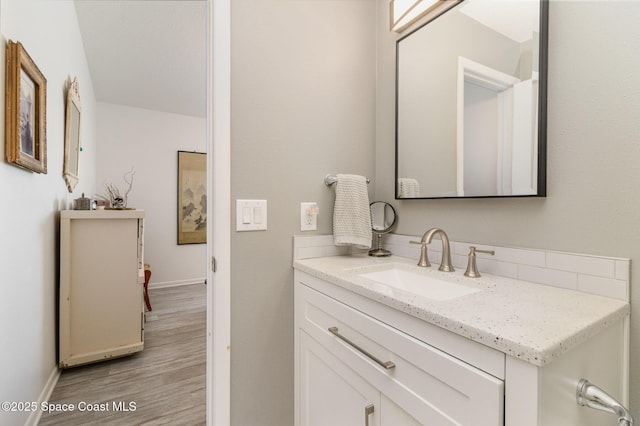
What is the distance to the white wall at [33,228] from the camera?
122 centimetres

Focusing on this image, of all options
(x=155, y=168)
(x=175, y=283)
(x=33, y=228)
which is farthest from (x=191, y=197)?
(x=33, y=228)

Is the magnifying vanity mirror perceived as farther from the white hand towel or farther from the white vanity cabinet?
the white vanity cabinet

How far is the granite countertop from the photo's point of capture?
0.49 meters

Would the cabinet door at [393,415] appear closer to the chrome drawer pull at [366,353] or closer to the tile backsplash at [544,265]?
the chrome drawer pull at [366,353]

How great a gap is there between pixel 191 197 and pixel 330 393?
13.6 ft

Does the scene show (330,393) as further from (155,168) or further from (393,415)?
(155,168)

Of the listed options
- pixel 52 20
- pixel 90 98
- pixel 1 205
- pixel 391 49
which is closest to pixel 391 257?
pixel 391 49

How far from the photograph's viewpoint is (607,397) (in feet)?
1.73

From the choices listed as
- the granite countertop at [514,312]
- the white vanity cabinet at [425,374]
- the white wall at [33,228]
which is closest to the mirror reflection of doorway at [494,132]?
the granite countertop at [514,312]

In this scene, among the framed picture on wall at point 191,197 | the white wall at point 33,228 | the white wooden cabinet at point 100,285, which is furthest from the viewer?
the framed picture on wall at point 191,197

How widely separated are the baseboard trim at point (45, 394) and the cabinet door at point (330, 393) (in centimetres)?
153

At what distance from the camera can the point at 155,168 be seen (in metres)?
4.19

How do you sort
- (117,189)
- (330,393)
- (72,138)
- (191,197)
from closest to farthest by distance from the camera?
(330,393)
(72,138)
(117,189)
(191,197)

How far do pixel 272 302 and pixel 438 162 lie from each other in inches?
35.9
